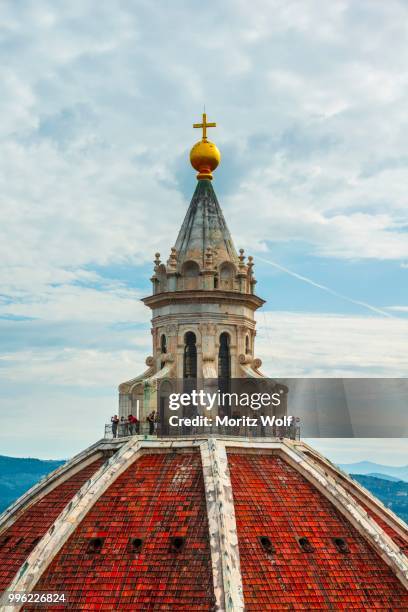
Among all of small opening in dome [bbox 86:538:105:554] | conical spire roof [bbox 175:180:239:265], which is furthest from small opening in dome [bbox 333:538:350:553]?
conical spire roof [bbox 175:180:239:265]

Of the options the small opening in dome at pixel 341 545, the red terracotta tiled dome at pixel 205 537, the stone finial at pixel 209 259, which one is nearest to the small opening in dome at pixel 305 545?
the red terracotta tiled dome at pixel 205 537

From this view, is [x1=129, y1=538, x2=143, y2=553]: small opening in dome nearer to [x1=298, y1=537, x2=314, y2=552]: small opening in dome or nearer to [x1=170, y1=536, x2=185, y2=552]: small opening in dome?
[x1=170, y1=536, x2=185, y2=552]: small opening in dome

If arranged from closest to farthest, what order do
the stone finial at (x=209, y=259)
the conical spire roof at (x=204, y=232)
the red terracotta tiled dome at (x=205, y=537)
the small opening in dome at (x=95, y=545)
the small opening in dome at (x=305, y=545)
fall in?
the red terracotta tiled dome at (x=205, y=537) < the small opening in dome at (x=95, y=545) < the small opening in dome at (x=305, y=545) < the stone finial at (x=209, y=259) < the conical spire roof at (x=204, y=232)

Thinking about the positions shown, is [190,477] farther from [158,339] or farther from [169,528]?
[158,339]

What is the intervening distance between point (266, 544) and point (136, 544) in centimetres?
411

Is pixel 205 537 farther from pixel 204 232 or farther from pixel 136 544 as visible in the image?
pixel 204 232

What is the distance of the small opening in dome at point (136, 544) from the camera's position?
32.2 metres

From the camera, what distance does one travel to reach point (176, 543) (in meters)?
32.2

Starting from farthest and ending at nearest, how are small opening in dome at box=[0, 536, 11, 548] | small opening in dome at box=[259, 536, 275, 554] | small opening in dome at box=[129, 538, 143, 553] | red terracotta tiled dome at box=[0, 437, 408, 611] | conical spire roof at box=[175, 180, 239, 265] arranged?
conical spire roof at box=[175, 180, 239, 265] < small opening in dome at box=[0, 536, 11, 548] < small opening in dome at box=[259, 536, 275, 554] < small opening in dome at box=[129, 538, 143, 553] < red terracotta tiled dome at box=[0, 437, 408, 611]

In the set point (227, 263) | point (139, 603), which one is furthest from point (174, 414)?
point (139, 603)

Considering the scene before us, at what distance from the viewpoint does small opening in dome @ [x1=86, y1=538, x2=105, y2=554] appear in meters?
32.6

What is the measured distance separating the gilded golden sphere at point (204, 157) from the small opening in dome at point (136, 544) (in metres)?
16.4

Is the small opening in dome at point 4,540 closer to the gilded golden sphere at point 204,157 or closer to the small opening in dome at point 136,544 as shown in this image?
the small opening in dome at point 136,544

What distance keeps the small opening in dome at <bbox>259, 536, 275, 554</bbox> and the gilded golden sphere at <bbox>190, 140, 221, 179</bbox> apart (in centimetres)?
1621
